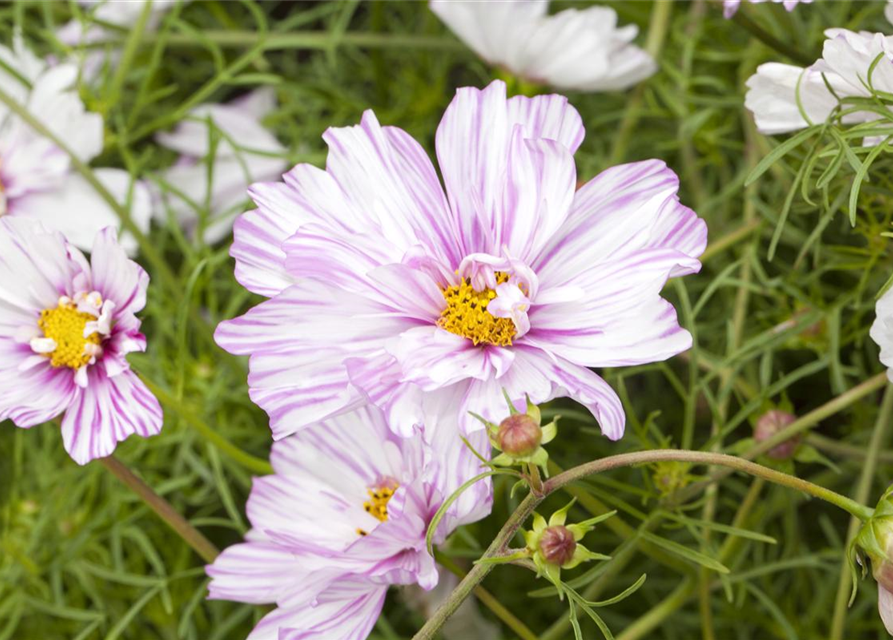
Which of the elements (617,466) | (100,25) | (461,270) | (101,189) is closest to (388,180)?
(461,270)

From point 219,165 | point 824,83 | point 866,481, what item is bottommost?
point 866,481

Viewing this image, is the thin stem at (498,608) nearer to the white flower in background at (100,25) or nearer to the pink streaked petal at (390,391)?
the pink streaked petal at (390,391)

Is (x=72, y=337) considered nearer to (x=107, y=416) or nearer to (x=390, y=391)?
(x=107, y=416)

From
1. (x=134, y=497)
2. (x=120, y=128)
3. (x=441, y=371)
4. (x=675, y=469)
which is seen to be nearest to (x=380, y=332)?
(x=441, y=371)

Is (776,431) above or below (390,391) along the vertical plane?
below

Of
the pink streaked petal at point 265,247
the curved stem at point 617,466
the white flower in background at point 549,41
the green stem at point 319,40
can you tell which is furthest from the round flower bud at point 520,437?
the green stem at point 319,40

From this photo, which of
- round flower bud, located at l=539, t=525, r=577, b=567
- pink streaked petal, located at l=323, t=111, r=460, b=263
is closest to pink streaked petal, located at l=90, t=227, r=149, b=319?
pink streaked petal, located at l=323, t=111, r=460, b=263
